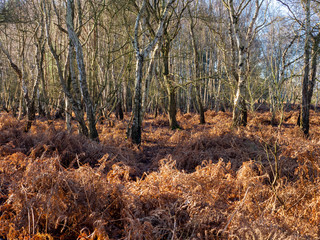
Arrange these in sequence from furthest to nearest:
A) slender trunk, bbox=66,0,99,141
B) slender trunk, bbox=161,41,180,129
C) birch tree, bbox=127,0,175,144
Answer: slender trunk, bbox=161,41,180,129
birch tree, bbox=127,0,175,144
slender trunk, bbox=66,0,99,141

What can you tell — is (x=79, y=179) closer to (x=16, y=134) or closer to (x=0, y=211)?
(x=0, y=211)

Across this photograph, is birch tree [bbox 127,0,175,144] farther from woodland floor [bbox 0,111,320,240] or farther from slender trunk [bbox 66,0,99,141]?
woodland floor [bbox 0,111,320,240]

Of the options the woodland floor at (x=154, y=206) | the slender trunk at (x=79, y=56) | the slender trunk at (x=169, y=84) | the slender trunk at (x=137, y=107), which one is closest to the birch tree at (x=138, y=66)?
the slender trunk at (x=137, y=107)

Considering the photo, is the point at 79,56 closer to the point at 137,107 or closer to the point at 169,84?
the point at 137,107

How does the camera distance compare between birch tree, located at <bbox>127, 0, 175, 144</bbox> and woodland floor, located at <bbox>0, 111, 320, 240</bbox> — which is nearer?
woodland floor, located at <bbox>0, 111, 320, 240</bbox>

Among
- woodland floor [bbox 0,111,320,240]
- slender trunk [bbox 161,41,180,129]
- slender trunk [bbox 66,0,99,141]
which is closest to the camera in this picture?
woodland floor [bbox 0,111,320,240]

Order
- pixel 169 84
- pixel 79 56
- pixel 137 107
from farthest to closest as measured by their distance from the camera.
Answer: pixel 169 84, pixel 137 107, pixel 79 56

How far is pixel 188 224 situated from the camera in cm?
228

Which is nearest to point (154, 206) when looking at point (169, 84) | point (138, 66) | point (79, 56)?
point (138, 66)

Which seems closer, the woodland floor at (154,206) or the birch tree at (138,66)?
the woodland floor at (154,206)

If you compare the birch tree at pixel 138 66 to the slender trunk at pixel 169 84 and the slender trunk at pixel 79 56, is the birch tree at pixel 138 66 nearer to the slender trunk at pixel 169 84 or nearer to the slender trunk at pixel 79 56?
the slender trunk at pixel 79 56

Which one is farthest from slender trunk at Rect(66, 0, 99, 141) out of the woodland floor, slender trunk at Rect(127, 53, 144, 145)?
the woodland floor

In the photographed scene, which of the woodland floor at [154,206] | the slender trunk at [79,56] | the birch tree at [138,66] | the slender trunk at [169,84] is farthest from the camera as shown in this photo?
the slender trunk at [169,84]

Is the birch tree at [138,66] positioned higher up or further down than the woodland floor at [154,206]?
higher up
